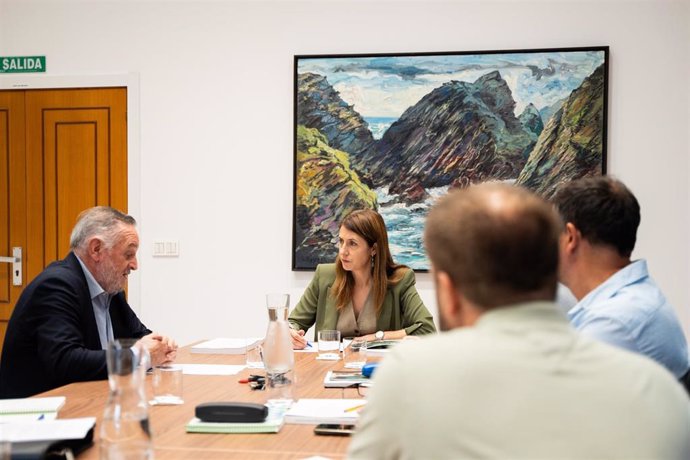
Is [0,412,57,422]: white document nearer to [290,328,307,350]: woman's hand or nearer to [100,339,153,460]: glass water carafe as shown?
[100,339,153,460]: glass water carafe

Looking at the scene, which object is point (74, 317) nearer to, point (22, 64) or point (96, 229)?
point (96, 229)

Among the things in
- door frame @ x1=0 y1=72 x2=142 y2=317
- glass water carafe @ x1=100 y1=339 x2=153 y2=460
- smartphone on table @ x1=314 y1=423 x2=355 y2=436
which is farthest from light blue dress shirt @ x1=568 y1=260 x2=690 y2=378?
door frame @ x1=0 y1=72 x2=142 y2=317

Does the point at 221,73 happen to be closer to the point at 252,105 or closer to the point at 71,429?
the point at 252,105

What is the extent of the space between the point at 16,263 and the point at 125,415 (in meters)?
4.18

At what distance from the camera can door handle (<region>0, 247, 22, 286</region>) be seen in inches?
203

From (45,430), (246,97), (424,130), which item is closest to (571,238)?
(45,430)

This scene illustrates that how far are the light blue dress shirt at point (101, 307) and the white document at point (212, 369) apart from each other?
1.29 ft

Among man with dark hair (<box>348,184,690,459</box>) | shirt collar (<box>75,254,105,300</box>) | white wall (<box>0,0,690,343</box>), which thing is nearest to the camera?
man with dark hair (<box>348,184,690,459</box>)

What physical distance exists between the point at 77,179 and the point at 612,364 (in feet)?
15.6

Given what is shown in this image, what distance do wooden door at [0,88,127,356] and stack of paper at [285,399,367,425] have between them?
11.2 feet

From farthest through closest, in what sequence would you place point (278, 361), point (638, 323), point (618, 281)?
1. point (278, 361)
2. point (618, 281)
3. point (638, 323)

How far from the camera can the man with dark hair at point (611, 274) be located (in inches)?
70.4

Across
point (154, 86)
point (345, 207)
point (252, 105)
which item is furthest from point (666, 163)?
point (154, 86)

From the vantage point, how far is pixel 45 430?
163cm
